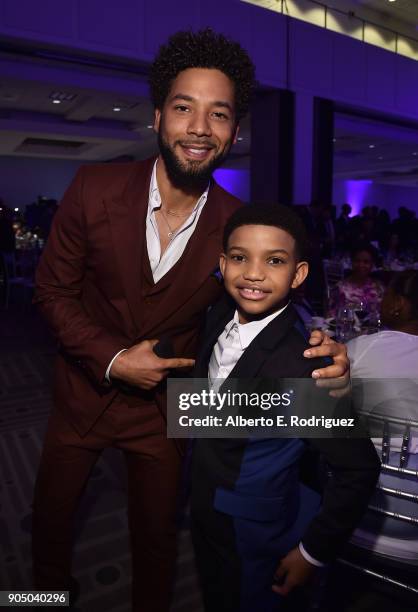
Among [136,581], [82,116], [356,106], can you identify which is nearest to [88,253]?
[136,581]

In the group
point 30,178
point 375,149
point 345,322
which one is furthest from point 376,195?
point 345,322

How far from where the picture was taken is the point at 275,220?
45.6 inches

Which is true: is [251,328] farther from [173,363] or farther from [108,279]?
[108,279]

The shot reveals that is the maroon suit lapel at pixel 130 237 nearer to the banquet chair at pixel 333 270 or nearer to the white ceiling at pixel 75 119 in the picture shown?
the banquet chair at pixel 333 270

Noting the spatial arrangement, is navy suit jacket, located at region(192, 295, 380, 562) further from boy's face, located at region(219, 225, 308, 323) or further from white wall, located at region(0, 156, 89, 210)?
white wall, located at region(0, 156, 89, 210)

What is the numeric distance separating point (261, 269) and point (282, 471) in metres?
0.46

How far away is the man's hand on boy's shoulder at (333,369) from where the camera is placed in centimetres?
101

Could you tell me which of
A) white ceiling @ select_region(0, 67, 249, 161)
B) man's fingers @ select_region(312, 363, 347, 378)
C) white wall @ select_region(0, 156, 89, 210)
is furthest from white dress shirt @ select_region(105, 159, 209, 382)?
white wall @ select_region(0, 156, 89, 210)

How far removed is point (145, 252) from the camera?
4.17ft

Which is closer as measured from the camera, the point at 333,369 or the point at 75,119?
the point at 333,369

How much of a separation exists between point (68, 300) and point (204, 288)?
0.36 m

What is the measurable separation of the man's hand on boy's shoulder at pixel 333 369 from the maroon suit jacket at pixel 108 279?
37 cm

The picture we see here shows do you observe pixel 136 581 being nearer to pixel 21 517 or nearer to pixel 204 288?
pixel 204 288

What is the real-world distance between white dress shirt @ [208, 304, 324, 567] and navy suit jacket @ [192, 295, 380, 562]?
5 centimetres
